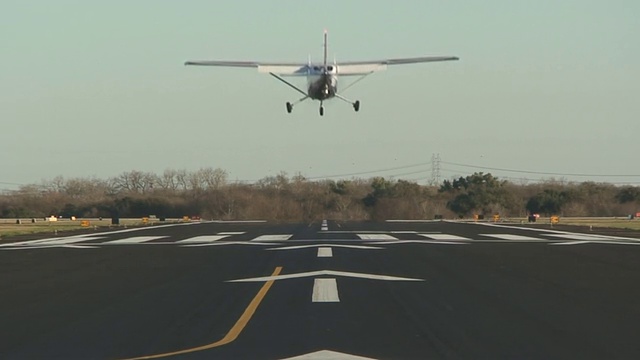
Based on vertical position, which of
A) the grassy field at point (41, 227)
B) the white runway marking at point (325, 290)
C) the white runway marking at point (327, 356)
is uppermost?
the grassy field at point (41, 227)

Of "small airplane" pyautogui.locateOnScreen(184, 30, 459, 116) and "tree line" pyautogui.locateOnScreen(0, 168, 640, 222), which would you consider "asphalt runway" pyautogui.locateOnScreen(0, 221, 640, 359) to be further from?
"tree line" pyautogui.locateOnScreen(0, 168, 640, 222)

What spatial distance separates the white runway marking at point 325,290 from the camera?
50.1ft

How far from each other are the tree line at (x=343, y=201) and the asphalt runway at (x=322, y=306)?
251 ft

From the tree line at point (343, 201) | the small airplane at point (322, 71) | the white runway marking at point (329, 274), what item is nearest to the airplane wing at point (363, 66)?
the small airplane at point (322, 71)

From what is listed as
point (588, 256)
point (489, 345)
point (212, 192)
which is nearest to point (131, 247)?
point (588, 256)

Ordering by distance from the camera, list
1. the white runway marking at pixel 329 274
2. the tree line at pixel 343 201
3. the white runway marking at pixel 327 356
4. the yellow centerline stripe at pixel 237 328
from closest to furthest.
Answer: the white runway marking at pixel 327 356, the yellow centerline stripe at pixel 237 328, the white runway marking at pixel 329 274, the tree line at pixel 343 201

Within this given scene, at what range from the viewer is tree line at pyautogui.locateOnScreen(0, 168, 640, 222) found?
370 feet

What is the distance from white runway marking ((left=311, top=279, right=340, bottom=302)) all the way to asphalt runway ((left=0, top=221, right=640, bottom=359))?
25mm

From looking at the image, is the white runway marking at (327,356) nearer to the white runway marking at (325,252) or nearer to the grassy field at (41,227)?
the white runway marking at (325,252)

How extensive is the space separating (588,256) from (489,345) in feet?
52.9

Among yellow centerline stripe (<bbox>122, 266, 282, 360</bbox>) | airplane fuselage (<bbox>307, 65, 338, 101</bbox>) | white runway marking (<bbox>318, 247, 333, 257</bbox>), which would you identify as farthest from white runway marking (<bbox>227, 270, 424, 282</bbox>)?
airplane fuselage (<bbox>307, 65, 338, 101</bbox>)

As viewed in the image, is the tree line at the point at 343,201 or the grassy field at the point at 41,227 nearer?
the grassy field at the point at 41,227

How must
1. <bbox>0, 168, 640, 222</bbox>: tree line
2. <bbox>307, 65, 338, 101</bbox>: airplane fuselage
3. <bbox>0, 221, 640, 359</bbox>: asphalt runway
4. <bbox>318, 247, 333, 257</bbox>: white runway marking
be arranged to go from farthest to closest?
<bbox>0, 168, 640, 222</bbox>: tree line
<bbox>307, 65, 338, 101</bbox>: airplane fuselage
<bbox>318, 247, 333, 257</bbox>: white runway marking
<bbox>0, 221, 640, 359</bbox>: asphalt runway

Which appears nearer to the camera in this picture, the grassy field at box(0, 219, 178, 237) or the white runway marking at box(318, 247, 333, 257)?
the white runway marking at box(318, 247, 333, 257)
